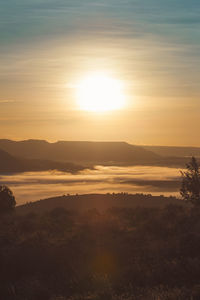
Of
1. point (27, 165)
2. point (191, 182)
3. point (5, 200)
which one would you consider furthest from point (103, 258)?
point (27, 165)

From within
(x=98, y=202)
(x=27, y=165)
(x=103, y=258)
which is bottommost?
(x=103, y=258)

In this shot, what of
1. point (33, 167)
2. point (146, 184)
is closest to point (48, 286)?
point (146, 184)

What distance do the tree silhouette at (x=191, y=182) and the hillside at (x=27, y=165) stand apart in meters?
99.7

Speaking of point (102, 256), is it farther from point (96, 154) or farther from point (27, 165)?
point (96, 154)

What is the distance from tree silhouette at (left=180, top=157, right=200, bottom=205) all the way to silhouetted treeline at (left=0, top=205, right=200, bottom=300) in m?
4.51

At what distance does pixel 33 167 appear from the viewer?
5389 inches

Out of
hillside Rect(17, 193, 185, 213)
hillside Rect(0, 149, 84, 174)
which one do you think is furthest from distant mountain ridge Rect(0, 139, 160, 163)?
hillside Rect(17, 193, 185, 213)

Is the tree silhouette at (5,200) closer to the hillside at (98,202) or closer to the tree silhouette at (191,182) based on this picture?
the hillside at (98,202)

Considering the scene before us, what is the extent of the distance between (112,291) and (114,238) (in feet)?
26.1

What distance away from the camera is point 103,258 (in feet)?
62.9

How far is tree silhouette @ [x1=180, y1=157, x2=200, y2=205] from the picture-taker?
32531mm

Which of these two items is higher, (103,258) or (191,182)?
(191,182)

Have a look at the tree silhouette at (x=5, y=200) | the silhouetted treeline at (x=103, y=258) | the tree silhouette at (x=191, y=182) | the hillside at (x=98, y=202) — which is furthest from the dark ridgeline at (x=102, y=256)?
the hillside at (x=98, y=202)

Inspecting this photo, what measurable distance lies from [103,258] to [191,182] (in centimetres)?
1471
